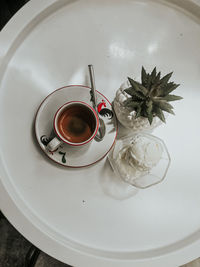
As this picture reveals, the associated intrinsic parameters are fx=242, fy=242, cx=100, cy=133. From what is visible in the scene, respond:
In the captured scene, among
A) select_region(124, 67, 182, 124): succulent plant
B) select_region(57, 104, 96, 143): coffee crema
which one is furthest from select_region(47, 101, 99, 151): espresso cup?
select_region(124, 67, 182, 124): succulent plant

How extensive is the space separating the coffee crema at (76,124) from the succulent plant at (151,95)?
0.39 ft

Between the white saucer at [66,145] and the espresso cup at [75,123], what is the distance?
1.2 inches

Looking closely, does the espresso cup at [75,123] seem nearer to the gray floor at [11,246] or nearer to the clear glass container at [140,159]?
the clear glass container at [140,159]

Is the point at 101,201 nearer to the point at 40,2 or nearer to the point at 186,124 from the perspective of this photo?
the point at 186,124

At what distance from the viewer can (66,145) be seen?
0.61m

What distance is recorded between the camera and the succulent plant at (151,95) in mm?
521

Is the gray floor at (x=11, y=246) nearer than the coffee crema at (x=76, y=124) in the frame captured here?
No

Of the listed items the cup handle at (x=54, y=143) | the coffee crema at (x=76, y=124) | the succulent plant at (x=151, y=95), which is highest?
the succulent plant at (x=151, y=95)

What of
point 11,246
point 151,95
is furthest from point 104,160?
point 11,246

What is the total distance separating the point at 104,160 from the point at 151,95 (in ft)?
0.70

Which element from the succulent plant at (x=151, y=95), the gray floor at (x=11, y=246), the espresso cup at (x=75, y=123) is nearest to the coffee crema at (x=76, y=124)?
the espresso cup at (x=75, y=123)

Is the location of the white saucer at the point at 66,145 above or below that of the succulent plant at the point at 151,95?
below

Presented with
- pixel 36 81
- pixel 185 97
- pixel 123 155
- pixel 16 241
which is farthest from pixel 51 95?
pixel 16 241

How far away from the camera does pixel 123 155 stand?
1.98 ft
